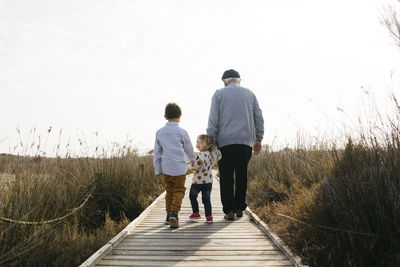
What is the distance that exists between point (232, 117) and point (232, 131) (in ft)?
0.69

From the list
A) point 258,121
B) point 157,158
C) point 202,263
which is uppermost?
point 258,121

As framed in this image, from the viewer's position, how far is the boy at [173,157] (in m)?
4.70

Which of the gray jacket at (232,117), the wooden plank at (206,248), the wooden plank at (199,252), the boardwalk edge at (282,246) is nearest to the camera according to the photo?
the boardwalk edge at (282,246)

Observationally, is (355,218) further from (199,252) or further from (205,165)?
(205,165)

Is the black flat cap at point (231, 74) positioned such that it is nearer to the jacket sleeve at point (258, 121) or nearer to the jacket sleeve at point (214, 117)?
the jacket sleeve at point (214, 117)

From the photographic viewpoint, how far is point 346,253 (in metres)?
2.86

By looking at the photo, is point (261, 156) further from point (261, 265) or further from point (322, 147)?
point (261, 265)

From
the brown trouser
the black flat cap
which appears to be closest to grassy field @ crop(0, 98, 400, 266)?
the brown trouser

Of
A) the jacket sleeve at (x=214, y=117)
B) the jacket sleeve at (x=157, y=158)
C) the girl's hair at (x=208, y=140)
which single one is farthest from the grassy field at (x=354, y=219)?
the jacket sleeve at (x=157, y=158)

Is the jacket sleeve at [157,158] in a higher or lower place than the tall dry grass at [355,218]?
higher

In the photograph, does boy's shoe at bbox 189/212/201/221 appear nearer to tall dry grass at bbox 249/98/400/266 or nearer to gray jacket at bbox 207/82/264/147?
gray jacket at bbox 207/82/264/147


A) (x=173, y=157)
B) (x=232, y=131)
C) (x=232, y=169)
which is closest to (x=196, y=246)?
(x=173, y=157)

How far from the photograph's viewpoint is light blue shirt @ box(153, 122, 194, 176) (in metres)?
4.71

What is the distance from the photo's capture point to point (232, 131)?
4.85 m
